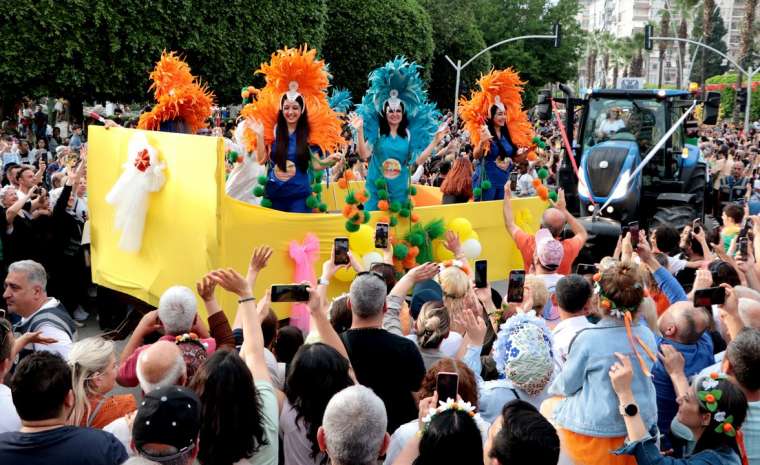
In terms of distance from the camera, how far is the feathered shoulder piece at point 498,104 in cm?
962

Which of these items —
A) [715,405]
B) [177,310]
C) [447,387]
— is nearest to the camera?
[447,387]

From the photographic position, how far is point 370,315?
3891mm

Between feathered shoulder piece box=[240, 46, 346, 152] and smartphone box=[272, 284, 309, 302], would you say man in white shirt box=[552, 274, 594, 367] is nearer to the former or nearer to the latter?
smartphone box=[272, 284, 309, 302]

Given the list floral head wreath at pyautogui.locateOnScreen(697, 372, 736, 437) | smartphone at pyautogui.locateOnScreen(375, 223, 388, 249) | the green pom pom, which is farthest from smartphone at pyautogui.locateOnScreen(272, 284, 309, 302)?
the green pom pom

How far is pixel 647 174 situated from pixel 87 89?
1520cm

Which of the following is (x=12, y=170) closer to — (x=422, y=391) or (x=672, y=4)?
(x=422, y=391)

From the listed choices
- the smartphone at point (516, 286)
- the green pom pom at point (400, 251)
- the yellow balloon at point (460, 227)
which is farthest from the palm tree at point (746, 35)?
the smartphone at point (516, 286)

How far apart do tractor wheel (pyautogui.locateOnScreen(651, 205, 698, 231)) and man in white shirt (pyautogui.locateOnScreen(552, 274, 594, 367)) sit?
7.55 metres

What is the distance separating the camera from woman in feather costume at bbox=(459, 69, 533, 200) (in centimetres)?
962

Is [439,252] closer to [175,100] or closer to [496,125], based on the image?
[496,125]

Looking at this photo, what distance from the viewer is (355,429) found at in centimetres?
271

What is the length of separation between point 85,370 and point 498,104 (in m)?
7.01

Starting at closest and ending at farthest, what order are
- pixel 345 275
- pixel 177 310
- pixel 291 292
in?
pixel 291 292
pixel 177 310
pixel 345 275

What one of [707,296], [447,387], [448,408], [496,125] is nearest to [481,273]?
[707,296]
